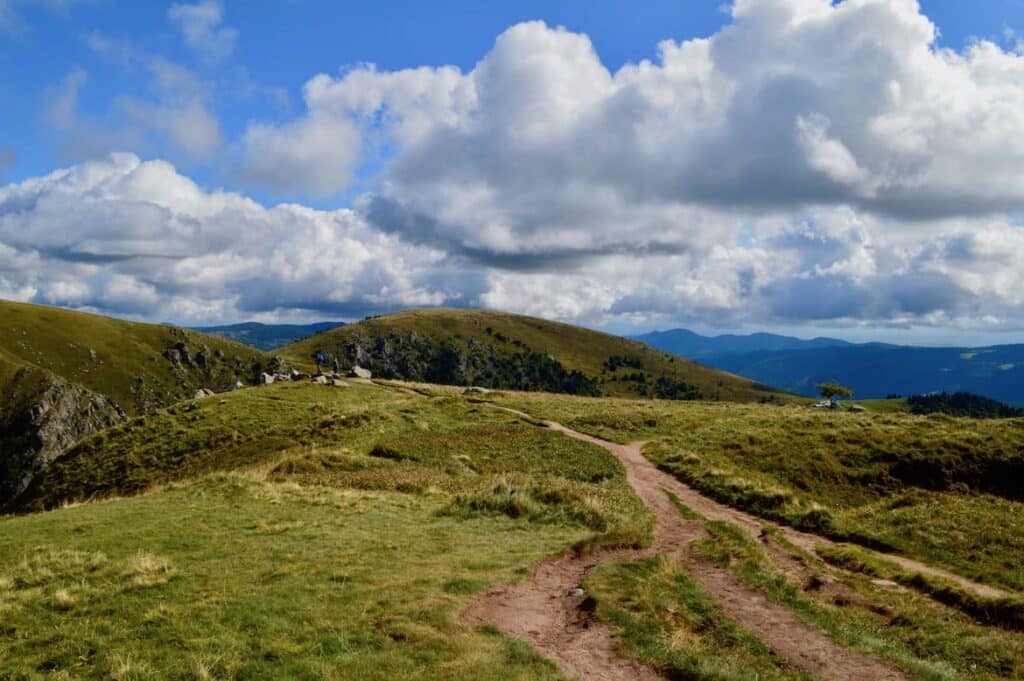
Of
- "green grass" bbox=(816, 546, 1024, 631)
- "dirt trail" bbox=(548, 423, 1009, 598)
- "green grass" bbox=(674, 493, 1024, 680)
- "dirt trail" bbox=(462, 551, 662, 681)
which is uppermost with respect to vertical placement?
"dirt trail" bbox=(462, 551, 662, 681)

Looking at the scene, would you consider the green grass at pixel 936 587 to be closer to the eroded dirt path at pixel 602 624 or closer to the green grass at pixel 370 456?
the eroded dirt path at pixel 602 624

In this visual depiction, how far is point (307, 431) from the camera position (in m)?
57.3

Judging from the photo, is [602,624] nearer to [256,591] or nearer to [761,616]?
[761,616]

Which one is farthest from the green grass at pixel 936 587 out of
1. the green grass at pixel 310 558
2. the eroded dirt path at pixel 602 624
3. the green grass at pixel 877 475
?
the green grass at pixel 310 558

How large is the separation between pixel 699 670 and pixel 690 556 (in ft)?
34.9

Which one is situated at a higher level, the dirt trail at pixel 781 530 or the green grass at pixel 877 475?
the green grass at pixel 877 475

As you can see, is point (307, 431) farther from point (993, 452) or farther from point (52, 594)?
point (993, 452)

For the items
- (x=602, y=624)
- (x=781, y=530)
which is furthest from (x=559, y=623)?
(x=781, y=530)

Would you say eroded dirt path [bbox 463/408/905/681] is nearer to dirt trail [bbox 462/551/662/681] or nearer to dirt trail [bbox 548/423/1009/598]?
dirt trail [bbox 462/551/662/681]

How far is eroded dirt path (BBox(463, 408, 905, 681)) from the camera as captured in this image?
14633 mm

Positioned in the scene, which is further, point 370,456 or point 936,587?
point 370,456

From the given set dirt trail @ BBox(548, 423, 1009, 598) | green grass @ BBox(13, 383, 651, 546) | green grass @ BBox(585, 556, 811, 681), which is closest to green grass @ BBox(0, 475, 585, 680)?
green grass @ BBox(585, 556, 811, 681)

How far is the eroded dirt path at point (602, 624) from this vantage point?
14.6 meters

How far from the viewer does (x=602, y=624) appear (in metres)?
16.8
